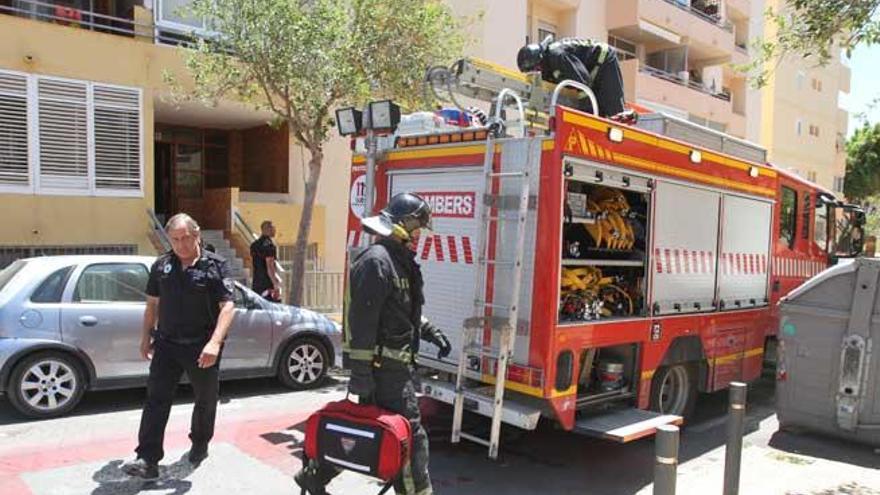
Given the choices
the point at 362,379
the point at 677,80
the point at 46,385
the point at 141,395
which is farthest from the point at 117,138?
the point at 677,80

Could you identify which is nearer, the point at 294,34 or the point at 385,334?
the point at 385,334

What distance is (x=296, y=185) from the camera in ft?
51.8

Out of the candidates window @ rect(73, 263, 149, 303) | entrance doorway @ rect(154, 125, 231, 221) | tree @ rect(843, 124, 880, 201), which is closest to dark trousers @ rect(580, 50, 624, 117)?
window @ rect(73, 263, 149, 303)

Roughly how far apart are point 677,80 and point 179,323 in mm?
24799

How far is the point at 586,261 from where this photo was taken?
5246 millimetres

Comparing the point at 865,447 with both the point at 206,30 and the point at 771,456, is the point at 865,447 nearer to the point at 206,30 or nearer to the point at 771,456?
the point at 771,456

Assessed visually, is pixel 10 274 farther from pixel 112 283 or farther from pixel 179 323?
pixel 179 323

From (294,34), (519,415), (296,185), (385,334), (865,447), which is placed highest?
(294,34)

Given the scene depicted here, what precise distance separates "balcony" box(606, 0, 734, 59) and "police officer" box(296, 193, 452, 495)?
21.2 m

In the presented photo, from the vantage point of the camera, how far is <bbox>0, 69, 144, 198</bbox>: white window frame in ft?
37.1

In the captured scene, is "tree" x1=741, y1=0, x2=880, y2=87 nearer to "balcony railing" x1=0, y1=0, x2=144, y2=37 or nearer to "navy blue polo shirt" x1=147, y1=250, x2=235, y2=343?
"navy blue polo shirt" x1=147, y1=250, x2=235, y2=343

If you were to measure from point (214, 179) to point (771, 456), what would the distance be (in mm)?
15003

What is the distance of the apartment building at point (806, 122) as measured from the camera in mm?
34656

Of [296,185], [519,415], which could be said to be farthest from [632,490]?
[296,185]
